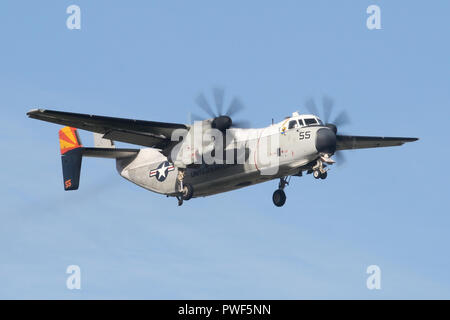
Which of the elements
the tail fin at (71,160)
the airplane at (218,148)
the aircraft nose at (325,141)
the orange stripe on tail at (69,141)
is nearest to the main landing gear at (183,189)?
the airplane at (218,148)

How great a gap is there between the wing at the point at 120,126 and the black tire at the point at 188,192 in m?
2.30

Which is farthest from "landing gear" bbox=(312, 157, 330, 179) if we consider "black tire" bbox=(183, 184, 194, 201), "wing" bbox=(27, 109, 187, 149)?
"wing" bbox=(27, 109, 187, 149)

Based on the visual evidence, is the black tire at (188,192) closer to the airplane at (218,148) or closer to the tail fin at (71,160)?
the airplane at (218,148)

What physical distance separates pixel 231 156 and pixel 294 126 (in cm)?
331

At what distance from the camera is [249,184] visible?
4025cm

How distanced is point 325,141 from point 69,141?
45.5ft

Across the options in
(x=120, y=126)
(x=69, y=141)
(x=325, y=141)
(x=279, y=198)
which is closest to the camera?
(x=325, y=141)

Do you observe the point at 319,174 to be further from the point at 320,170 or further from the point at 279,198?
the point at 279,198

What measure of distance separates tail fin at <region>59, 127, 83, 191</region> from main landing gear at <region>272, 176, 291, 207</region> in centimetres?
991

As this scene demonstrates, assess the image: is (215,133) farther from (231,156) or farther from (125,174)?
(125,174)

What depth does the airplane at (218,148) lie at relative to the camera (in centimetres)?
3716

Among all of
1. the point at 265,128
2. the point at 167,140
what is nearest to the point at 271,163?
the point at 265,128

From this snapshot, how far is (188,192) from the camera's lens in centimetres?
3950

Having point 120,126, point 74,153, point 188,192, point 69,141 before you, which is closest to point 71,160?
point 74,153
